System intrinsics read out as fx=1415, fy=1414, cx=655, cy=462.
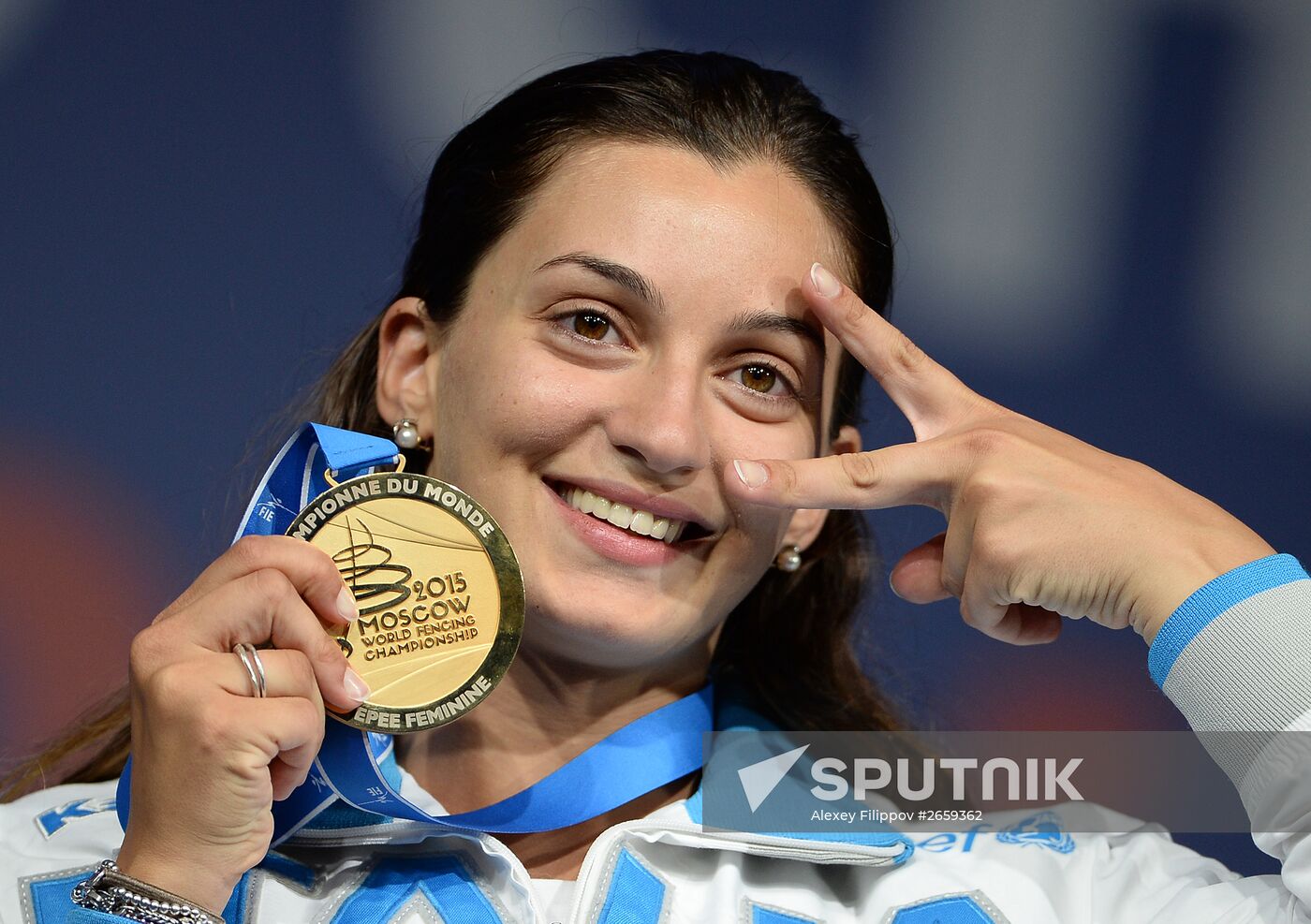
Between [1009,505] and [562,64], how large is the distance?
1.51 metres

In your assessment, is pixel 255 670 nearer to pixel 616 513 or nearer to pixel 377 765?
pixel 377 765

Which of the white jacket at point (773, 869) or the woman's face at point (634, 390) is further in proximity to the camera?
the woman's face at point (634, 390)

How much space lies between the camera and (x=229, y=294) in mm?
2848

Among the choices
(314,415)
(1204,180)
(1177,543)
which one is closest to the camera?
(1177,543)

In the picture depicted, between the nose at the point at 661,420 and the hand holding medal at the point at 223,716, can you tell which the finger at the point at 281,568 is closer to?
the hand holding medal at the point at 223,716

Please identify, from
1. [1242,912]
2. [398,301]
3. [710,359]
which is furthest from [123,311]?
[1242,912]

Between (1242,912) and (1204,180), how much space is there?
170cm

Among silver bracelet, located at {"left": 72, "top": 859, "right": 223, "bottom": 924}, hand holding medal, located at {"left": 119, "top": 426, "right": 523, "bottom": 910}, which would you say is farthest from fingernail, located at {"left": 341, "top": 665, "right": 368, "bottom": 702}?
silver bracelet, located at {"left": 72, "top": 859, "right": 223, "bottom": 924}

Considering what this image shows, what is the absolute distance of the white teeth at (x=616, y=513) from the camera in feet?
6.60

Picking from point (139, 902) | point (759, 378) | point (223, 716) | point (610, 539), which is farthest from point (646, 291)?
point (139, 902)

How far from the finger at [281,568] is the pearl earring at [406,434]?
0.44m

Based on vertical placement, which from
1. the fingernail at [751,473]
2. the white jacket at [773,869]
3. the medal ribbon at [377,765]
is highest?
the fingernail at [751,473]

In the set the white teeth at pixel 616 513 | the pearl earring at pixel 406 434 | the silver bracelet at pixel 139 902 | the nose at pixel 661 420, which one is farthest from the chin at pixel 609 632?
the silver bracelet at pixel 139 902

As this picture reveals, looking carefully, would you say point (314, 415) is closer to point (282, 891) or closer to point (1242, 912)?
point (282, 891)
